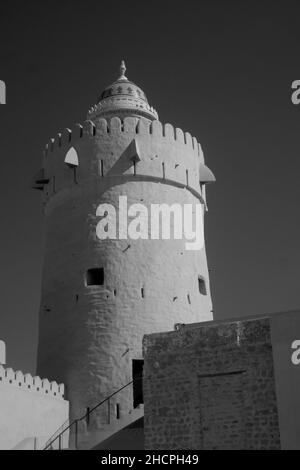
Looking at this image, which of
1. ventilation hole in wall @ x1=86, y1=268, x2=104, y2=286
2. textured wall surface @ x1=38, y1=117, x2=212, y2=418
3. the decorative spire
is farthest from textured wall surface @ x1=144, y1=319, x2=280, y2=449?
the decorative spire

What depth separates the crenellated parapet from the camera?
19.8m

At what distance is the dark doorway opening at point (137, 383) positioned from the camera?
17.4m

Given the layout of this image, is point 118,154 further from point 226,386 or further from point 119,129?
point 226,386

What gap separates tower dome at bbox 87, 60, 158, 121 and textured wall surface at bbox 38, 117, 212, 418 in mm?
1607

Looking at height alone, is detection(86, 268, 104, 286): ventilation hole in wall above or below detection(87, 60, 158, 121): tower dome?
below

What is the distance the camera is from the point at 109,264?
741 inches

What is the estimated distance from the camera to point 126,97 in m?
22.3

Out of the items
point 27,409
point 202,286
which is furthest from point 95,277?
point 27,409

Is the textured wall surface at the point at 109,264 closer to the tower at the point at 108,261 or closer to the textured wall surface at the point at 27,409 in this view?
the tower at the point at 108,261

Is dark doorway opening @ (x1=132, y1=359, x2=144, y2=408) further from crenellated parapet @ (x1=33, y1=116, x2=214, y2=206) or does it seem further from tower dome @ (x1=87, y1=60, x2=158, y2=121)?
Answer: tower dome @ (x1=87, y1=60, x2=158, y2=121)

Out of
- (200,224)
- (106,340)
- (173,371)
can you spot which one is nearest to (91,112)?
(200,224)

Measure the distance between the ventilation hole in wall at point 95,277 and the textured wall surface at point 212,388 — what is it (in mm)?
6554

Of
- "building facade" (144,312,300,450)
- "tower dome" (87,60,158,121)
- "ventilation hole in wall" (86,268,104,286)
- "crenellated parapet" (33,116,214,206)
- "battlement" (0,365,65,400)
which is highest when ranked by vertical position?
"tower dome" (87,60,158,121)

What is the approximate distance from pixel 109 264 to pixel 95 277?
876 millimetres
